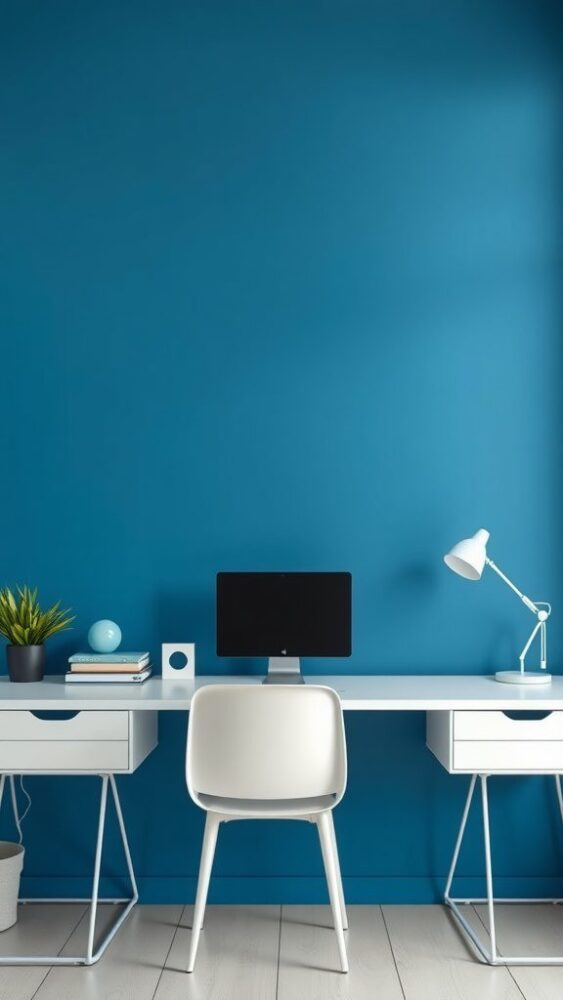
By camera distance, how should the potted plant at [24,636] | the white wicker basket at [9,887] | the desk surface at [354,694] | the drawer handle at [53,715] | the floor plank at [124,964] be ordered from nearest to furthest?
the floor plank at [124,964] < the desk surface at [354,694] < the white wicker basket at [9,887] < the potted plant at [24,636] < the drawer handle at [53,715]

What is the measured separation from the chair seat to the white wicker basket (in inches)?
28.0

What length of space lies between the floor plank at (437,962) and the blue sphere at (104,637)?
1.23 meters

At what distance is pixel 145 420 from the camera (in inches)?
134

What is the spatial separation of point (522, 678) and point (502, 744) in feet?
1.05

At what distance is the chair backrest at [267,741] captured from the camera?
2635 millimetres

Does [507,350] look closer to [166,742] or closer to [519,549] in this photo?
[519,549]

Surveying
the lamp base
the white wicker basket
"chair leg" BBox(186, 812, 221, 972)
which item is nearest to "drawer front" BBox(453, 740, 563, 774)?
the lamp base

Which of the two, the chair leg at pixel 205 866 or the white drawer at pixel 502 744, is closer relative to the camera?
the chair leg at pixel 205 866

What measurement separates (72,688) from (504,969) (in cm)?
147

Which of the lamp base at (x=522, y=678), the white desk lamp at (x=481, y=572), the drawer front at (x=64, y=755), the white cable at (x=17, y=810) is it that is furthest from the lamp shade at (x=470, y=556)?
the white cable at (x=17, y=810)

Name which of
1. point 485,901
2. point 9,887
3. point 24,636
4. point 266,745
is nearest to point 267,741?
point 266,745

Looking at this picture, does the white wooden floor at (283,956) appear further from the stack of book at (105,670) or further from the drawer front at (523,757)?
the stack of book at (105,670)

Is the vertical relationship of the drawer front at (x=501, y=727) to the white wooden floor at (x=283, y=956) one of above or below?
above

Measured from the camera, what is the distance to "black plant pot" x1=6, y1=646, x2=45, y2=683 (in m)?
3.12
